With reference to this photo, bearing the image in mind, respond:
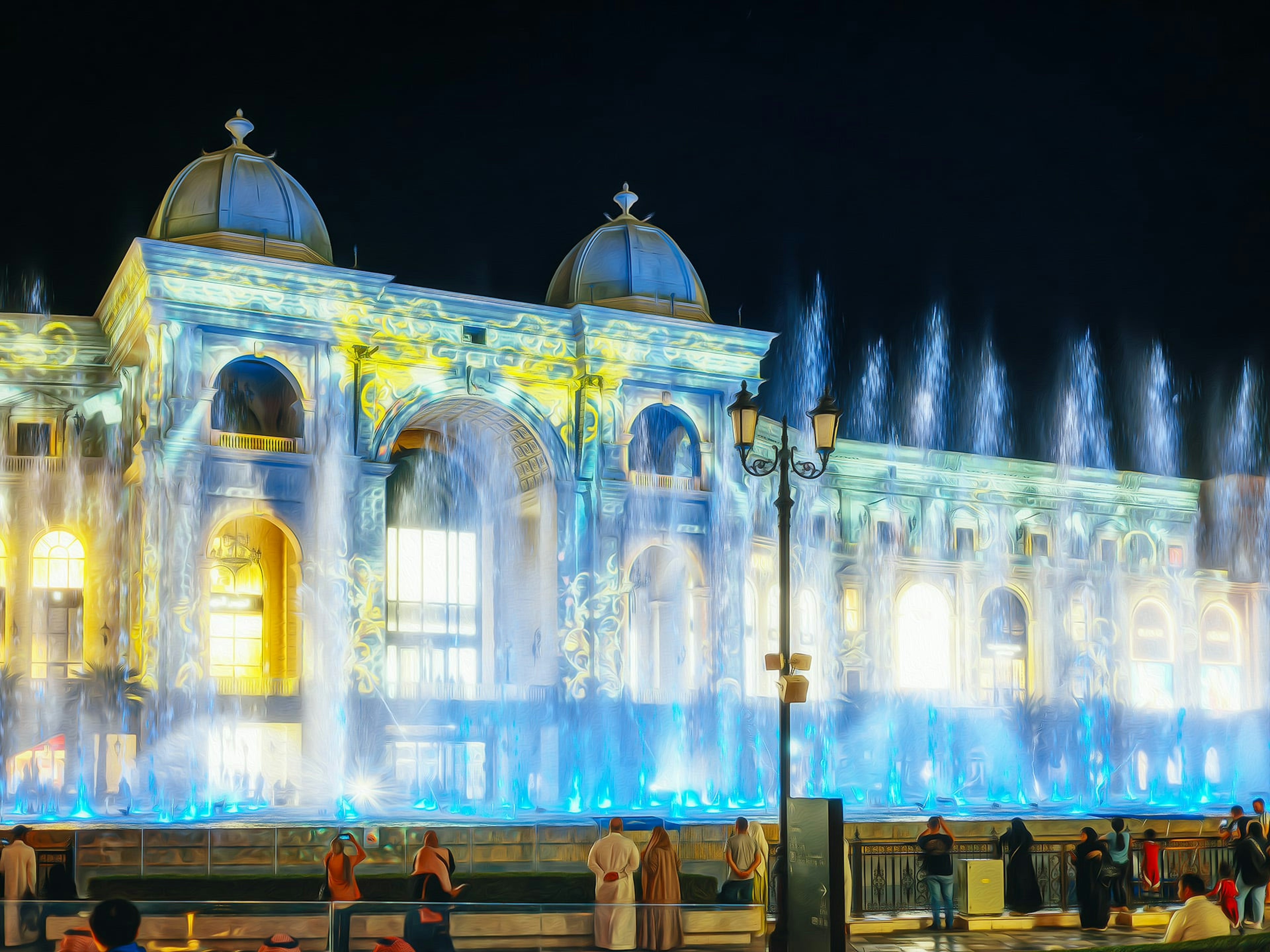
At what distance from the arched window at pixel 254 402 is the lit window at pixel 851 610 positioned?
20708 millimetres

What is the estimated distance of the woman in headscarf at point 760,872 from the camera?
18922 millimetres

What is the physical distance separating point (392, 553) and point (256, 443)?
6.75 meters

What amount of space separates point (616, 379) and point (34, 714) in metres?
16.7

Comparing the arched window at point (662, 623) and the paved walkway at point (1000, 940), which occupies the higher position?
the arched window at point (662, 623)

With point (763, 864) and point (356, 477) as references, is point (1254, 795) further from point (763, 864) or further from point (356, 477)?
point (763, 864)

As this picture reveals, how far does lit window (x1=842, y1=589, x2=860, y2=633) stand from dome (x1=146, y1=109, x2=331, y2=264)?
22.0m

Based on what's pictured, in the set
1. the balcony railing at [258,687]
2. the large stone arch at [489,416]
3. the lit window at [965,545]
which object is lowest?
the balcony railing at [258,687]

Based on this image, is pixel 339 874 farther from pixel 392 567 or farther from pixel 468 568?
pixel 468 568

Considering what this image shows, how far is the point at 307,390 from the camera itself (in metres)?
36.7

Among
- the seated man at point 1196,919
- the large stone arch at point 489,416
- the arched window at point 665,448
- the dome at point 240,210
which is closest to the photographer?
the seated man at point 1196,919

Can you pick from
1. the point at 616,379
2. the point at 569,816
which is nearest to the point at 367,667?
the point at 569,816

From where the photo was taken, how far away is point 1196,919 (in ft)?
43.7

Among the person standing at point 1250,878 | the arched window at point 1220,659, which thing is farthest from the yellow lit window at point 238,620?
the arched window at point 1220,659

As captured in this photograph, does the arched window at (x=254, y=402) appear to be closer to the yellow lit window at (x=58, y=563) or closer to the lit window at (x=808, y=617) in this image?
the yellow lit window at (x=58, y=563)
